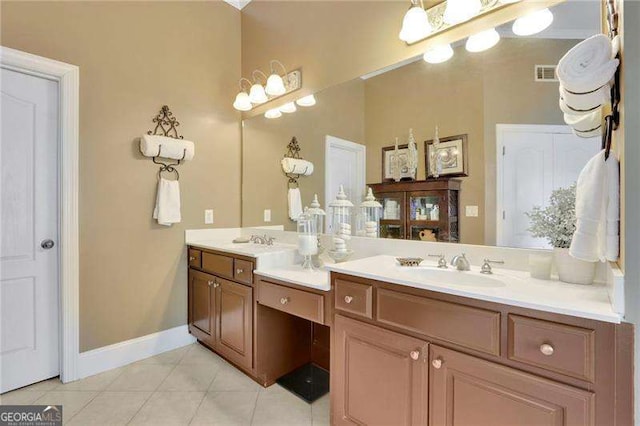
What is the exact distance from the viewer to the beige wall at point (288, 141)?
84.0 inches

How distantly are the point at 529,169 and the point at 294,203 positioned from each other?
163cm

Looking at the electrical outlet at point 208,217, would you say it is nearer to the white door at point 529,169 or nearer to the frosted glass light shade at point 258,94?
the frosted glass light shade at point 258,94

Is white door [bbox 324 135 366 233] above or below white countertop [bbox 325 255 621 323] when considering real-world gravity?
above

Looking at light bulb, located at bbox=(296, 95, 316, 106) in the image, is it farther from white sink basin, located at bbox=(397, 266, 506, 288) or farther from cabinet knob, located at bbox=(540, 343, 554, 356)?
cabinet knob, located at bbox=(540, 343, 554, 356)

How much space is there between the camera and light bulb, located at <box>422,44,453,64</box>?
5.41ft

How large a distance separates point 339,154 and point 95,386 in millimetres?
2260

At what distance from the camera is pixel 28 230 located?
1.97 m

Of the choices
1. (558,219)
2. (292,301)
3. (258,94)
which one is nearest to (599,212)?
(558,219)

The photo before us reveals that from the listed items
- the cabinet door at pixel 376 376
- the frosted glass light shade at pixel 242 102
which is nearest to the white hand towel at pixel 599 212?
the cabinet door at pixel 376 376

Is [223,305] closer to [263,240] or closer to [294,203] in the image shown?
[263,240]

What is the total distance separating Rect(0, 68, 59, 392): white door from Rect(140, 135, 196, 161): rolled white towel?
0.53 meters

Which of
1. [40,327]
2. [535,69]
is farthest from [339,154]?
[40,327]

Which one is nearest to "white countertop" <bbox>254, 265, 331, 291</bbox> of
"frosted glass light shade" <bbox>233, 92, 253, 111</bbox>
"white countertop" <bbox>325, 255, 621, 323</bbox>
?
"white countertop" <bbox>325, 255, 621, 323</bbox>

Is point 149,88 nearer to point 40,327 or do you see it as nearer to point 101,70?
point 101,70
